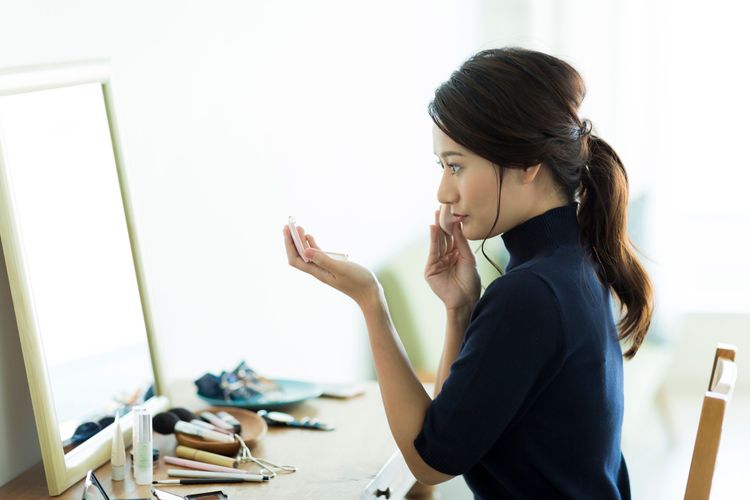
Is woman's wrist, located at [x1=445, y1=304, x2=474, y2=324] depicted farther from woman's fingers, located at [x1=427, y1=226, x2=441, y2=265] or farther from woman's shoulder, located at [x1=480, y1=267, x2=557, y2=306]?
woman's shoulder, located at [x1=480, y1=267, x2=557, y2=306]

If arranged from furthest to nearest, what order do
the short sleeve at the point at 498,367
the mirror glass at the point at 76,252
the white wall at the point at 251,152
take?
the white wall at the point at 251,152
the mirror glass at the point at 76,252
the short sleeve at the point at 498,367

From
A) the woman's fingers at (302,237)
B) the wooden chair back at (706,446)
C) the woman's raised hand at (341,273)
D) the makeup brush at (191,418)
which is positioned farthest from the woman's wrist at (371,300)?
the wooden chair back at (706,446)

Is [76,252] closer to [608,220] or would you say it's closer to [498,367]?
[498,367]

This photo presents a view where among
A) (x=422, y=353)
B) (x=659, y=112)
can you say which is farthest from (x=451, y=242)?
(x=659, y=112)

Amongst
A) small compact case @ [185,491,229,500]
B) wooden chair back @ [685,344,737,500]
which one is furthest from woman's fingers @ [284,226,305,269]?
wooden chair back @ [685,344,737,500]

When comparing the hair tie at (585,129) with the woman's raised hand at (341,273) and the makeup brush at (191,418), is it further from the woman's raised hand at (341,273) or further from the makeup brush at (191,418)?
the makeup brush at (191,418)

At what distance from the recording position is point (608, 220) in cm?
117

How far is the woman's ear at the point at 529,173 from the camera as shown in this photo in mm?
1095

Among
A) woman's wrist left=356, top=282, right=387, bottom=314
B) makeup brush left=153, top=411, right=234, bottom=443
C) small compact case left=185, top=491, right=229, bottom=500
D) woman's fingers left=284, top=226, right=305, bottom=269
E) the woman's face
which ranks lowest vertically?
small compact case left=185, top=491, right=229, bottom=500

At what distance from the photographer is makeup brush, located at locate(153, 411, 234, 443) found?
127 cm

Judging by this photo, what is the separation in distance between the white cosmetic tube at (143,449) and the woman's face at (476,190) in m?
0.48

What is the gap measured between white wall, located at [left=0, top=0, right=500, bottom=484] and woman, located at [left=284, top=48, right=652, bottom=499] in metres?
0.52

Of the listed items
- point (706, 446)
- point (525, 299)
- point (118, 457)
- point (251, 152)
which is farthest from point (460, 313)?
point (251, 152)

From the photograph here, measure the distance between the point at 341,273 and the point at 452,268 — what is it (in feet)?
0.85
